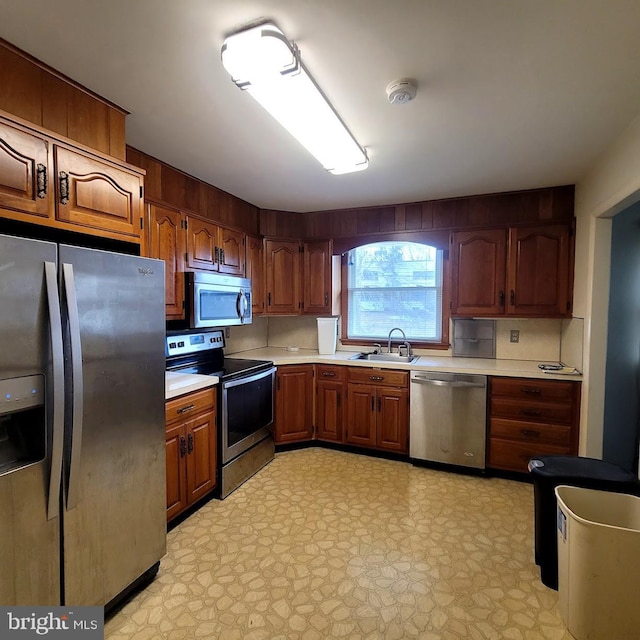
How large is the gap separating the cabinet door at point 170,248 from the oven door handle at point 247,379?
0.62m

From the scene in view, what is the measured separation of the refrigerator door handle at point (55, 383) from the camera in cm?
131

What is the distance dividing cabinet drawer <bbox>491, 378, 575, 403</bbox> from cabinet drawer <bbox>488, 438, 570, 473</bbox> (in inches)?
15.2

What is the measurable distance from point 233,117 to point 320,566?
2.49 m

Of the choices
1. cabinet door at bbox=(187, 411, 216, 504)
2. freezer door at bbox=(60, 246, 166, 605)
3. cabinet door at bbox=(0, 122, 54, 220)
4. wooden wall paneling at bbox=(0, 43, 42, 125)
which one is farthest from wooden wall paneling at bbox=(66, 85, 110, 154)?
cabinet door at bbox=(187, 411, 216, 504)

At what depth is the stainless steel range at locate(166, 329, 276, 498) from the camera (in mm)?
2650

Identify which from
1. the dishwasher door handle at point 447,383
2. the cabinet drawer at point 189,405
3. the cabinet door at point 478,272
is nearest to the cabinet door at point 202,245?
the cabinet drawer at point 189,405

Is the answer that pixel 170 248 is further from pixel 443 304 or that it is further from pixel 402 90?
pixel 443 304

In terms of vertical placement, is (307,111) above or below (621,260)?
above

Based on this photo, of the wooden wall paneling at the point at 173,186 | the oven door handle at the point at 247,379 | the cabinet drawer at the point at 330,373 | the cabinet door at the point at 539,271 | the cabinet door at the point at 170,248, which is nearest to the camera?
the cabinet door at the point at 170,248

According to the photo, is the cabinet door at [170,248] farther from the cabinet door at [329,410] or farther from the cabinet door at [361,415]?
the cabinet door at [361,415]

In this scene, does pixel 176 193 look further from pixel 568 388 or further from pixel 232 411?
pixel 568 388

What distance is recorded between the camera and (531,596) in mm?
1738

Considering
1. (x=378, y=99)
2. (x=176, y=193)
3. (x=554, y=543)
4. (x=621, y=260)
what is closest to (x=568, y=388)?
(x=621, y=260)

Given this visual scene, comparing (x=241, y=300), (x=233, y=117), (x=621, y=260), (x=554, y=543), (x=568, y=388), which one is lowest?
(x=554, y=543)
